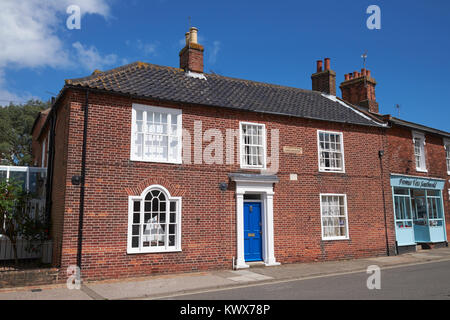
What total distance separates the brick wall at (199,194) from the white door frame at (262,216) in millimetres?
220

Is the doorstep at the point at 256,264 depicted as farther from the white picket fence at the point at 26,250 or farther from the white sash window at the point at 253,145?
the white picket fence at the point at 26,250

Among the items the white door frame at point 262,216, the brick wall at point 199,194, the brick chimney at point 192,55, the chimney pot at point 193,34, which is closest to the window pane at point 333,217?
the brick wall at point 199,194

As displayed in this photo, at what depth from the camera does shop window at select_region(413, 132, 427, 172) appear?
1852 cm

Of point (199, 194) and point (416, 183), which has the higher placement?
point (416, 183)

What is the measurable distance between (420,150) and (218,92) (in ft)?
37.7

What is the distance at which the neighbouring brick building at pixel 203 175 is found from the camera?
35.2ft

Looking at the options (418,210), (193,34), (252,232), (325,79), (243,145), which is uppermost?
(193,34)

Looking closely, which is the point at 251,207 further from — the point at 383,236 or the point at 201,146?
the point at 383,236

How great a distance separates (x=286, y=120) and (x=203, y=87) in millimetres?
3445

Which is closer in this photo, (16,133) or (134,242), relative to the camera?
(134,242)

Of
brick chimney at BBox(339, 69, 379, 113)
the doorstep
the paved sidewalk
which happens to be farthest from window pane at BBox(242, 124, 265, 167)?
brick chimney at BBox(339, 69, 379, 113)

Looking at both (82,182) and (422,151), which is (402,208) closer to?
(422,151)

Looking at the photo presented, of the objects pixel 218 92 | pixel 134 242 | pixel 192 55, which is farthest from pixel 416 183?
pixel 134 242

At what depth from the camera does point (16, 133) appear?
42.3m
